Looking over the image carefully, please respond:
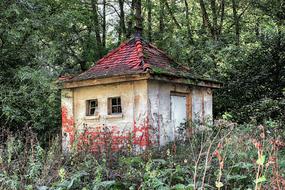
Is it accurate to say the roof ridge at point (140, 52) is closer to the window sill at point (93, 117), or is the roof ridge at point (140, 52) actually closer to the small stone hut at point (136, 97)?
the small stone hut at point (136, 97)

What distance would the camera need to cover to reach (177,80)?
1236 centimetres

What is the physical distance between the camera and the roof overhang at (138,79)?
1136cm

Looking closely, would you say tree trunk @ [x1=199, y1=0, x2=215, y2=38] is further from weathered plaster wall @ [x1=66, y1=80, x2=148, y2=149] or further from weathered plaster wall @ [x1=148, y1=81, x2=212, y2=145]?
weathered plaster wall @ [x1=66, y1=80, x2=148, y2=149]

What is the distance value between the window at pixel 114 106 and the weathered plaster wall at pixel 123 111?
134 mm

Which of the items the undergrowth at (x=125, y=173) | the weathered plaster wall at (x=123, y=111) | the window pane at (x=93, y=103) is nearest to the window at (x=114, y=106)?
the weathered plaster wall at (x=123, y=111)

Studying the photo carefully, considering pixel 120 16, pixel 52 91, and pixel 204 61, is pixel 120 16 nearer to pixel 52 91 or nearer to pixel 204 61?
pixel 204 61

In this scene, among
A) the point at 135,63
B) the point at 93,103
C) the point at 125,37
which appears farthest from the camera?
the point at 125,37

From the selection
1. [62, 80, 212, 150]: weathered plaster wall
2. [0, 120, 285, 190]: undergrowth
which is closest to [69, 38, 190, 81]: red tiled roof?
[62, 80, 212, 150]: weathered plaster wall

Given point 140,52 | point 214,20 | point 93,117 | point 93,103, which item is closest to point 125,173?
point 93,117

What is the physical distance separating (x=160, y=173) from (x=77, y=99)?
832cm

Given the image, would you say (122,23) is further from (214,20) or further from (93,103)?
(93,103)

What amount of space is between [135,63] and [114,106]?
67.8 inches

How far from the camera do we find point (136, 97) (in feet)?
39.5

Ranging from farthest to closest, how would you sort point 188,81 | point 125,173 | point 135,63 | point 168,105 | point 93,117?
1. point 93,117
2. point 188,81
3. point 168,105
4. point 135,63
5. point 125,173
